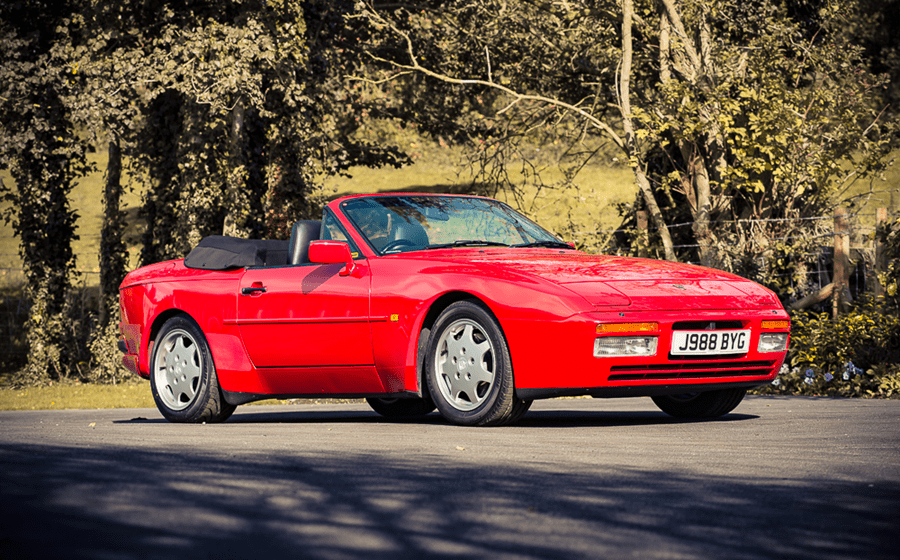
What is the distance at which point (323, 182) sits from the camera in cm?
1873

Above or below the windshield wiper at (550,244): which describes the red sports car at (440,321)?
below

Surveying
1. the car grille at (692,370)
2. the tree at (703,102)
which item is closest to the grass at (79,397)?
the tree at (703,102)

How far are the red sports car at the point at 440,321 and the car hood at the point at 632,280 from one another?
0.5 inches

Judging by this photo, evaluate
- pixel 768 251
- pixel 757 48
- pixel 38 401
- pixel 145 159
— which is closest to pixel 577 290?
pixel 768 251

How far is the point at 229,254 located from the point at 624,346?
10.8 feet

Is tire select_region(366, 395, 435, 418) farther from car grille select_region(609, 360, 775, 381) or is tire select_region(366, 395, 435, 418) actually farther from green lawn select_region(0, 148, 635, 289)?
green lawn select_region(0, 148, 635, 289)

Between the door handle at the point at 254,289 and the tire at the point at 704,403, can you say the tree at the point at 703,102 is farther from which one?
the door handle at the point at 254,289

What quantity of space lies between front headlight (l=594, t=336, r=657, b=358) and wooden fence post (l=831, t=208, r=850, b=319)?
5.80 m

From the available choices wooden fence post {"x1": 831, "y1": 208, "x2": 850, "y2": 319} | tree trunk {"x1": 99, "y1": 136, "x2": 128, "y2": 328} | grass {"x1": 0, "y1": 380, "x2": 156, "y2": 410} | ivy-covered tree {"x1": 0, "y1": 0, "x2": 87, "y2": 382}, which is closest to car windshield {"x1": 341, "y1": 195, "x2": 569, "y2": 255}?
wooden fence post {"x1": 831, "y1": 208, "x2": 850, "y2": 319}

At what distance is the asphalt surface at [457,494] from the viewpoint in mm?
3117

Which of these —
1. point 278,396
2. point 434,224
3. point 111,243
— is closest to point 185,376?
point 278,396

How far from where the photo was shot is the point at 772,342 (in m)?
6.71

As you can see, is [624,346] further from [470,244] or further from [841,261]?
[841,261]

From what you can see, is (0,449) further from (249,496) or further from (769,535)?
(769,535)
